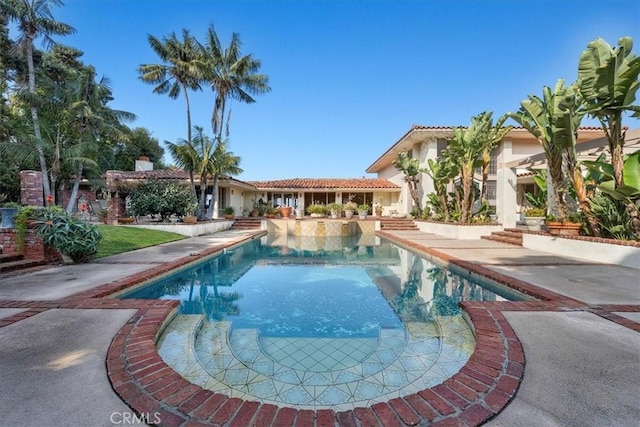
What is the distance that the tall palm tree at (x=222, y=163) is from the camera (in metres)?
17.5

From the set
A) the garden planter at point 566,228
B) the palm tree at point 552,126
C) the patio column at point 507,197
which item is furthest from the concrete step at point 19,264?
the patio column at point 507,197

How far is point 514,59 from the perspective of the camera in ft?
51.6

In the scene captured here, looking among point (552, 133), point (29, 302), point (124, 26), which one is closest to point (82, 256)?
point (29, 302)

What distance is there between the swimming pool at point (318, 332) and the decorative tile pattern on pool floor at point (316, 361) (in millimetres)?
11

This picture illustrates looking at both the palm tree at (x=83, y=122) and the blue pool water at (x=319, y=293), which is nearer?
the blue pool water at (x=319, y=293)

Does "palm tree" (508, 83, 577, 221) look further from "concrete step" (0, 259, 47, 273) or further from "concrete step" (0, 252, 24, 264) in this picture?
"concrete step" (0, 252, 24, 264)

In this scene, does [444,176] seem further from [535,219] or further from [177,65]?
[177,65]

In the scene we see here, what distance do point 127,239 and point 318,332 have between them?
10.3 meters

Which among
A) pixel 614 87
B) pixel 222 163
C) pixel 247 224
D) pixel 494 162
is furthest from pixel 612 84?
pixel 247 224

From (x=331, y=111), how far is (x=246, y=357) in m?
24.6

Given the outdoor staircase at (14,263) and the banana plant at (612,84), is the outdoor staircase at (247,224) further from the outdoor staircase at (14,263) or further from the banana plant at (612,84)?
the banana plant at (612,84)

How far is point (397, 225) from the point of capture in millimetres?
20500

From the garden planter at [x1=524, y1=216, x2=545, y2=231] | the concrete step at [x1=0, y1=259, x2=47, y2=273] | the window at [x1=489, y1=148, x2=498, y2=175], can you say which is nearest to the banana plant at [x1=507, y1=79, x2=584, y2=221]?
the garden planter at [x1=524, y1=216, x2=545, y2=231]

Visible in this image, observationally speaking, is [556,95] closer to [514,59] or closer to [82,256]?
[514,59]
